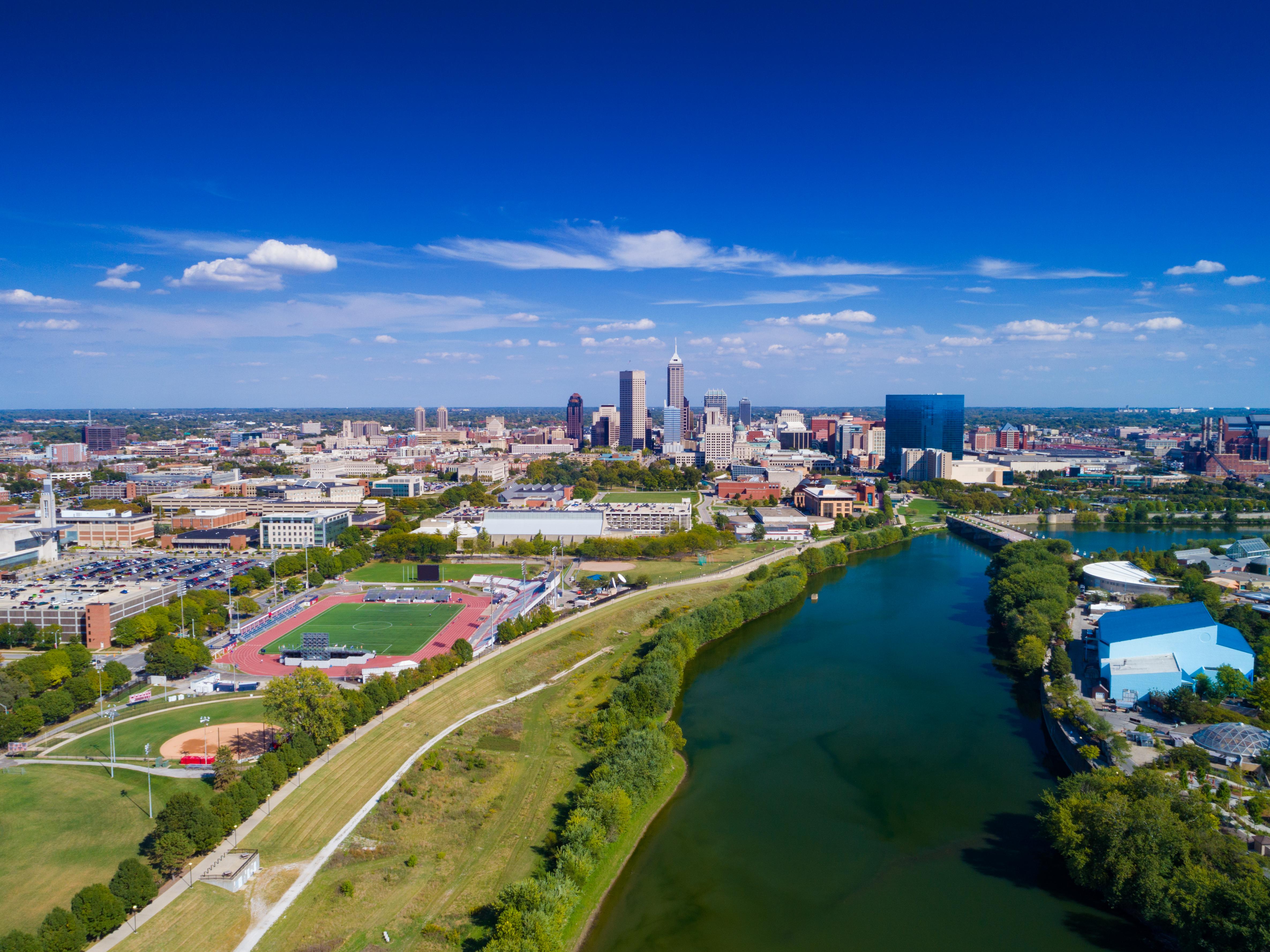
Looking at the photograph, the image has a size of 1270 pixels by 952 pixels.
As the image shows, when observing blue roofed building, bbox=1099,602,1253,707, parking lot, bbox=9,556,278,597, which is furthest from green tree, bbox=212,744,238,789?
→ blue roofed building, bbox=1099,602,1253,707

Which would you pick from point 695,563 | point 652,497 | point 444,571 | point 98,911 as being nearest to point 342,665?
point 98,911

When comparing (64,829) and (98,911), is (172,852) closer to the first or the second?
(98,911)

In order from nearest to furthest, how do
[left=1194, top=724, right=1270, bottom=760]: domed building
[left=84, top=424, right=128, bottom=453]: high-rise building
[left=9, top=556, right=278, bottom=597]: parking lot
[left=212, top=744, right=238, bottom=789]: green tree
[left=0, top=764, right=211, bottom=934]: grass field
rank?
[left=0, top=764, right=211, bottom=934]: grass field < [left=212, top=744, right=238, bottom=789]: green tree < [left=1194, top=724, right=1270, bottom=760]: domed building < [left=9, top=556, right=278, bottom=597]: parking lot < [left=84, top=424, right=128, bottom=453]: high-rise building

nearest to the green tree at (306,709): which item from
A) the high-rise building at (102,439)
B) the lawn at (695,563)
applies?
the lawn at (695,563)

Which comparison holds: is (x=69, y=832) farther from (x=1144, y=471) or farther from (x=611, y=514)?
(x=1144, y=471)

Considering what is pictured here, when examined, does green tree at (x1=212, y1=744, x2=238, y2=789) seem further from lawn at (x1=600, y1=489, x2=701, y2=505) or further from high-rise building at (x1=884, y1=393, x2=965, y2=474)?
high-rise building at (x1=884, y1=393, x2=965, y2=474)

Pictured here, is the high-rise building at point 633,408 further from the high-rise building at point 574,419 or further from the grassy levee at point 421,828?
the grassy levee at point 421,828

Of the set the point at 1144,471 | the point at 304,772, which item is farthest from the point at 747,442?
the point at 304,772
